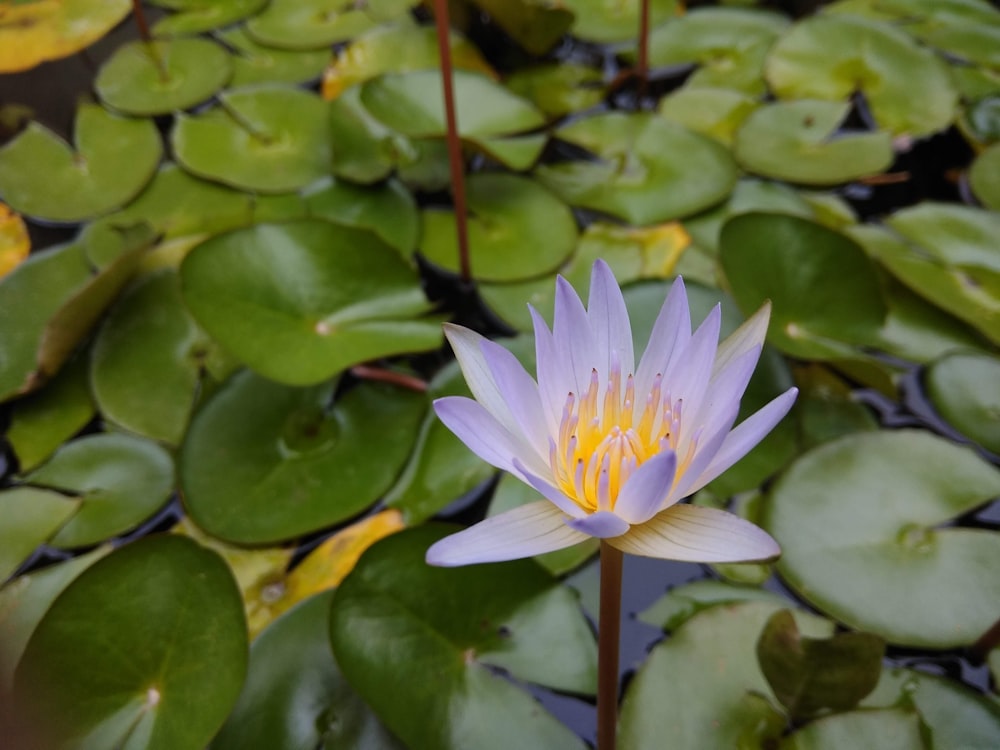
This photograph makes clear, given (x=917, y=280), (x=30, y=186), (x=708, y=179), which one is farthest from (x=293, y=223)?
(x=917, y=280)

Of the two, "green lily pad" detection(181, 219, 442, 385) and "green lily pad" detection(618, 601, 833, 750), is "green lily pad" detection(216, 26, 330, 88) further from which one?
"green lily pad" detection(618, 601, 833, 750)

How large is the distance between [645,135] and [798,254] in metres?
0.67

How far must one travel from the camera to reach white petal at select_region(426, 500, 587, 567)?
0.71m

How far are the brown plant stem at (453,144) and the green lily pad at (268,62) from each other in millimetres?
841

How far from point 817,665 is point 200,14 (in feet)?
9.02

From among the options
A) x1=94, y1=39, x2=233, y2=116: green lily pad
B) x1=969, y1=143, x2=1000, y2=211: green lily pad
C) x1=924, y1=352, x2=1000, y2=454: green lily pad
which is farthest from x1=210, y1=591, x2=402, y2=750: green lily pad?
x1=969, y1=143, x2=1000, y2=211: green lily pad

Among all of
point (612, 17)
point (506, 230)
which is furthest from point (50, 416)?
point (612, 17)

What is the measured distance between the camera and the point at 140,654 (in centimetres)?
109

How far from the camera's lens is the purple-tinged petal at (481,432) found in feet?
2.48

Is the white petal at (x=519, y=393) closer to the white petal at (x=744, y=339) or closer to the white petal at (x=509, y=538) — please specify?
the white petal at (x=509, y=538)

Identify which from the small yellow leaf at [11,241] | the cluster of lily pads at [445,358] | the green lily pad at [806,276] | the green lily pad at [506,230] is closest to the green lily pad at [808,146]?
the cluster of lily pads at [445,358]

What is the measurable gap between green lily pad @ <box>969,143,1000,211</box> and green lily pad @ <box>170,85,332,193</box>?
172 cm

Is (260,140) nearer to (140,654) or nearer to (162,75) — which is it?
(162,75)

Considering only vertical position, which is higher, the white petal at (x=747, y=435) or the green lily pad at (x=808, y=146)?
the white petal at (x=747, y=435)
